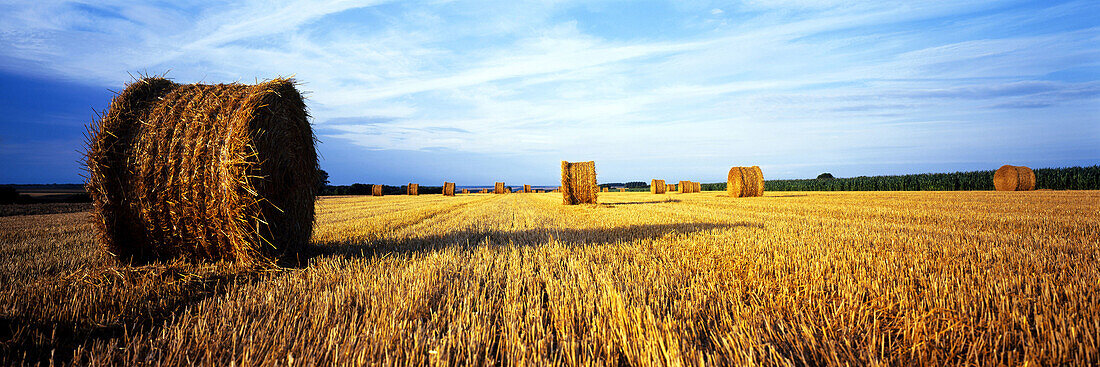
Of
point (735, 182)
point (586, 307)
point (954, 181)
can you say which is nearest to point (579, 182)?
point (735, 182)

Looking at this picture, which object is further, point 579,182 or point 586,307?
point 579,182

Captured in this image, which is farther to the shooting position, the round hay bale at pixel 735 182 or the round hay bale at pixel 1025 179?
the round hay bale at pixel 1025 179

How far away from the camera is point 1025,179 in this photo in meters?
22.8

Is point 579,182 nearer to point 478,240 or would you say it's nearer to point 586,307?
point 478,240

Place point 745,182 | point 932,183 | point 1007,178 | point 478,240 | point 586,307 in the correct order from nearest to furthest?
point 586,307 → point 478,240 → point 745,182 → point 1007,178 → point 932,183

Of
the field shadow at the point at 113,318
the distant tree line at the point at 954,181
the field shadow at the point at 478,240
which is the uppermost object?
the distant tree line at the point at 954,181

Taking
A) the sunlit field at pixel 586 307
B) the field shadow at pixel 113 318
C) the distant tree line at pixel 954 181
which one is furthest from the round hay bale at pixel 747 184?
the distant tree line at pixel 954 181

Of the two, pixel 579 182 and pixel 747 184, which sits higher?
pixel 579 182

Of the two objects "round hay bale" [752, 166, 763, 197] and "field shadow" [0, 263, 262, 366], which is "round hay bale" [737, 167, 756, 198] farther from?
"field shadow" [0, 263, 262, 366]

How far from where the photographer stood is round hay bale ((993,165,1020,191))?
2311 cm

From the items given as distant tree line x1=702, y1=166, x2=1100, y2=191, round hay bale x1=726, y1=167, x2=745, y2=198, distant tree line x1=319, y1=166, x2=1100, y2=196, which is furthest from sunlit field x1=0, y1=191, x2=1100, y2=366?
distant tree line x1=702, y1=166, x2=1100, y2=191

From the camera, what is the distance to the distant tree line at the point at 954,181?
25.7 metres

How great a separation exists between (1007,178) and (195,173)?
32.8 m

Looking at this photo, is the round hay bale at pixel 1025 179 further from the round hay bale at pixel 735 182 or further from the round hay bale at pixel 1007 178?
the round hay bale at pixel 735 182
